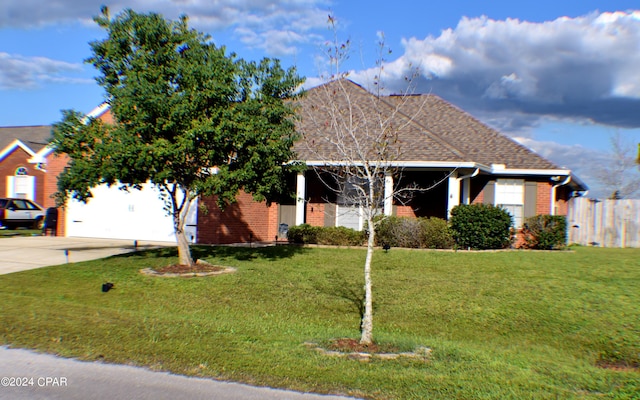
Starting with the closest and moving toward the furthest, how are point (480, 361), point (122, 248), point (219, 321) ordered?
point (480, 361), point (219, 321), point (122, 248)

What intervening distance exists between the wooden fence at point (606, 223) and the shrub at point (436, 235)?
747 centimetres

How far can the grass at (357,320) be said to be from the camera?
607cm

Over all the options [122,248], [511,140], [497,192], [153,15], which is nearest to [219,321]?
[153,15]

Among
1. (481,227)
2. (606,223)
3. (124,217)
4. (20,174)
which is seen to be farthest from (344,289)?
(20,174)

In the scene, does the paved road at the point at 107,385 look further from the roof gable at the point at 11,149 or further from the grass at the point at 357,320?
the roof gable at the point at 11,149

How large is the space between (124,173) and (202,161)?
174 centimetres

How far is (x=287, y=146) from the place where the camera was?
40.4ft

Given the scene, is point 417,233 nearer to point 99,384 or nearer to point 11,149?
point 99,384

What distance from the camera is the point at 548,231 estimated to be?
16016 millimetres

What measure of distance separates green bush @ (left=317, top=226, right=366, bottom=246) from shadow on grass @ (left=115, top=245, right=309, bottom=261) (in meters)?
0.86

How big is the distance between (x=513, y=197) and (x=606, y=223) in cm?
459

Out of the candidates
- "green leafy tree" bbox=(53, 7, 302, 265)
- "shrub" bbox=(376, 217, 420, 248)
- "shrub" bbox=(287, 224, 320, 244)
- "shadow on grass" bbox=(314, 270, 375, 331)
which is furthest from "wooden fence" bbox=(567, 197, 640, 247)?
"green leafy tree" bbox=(53, 7, 302, 265)

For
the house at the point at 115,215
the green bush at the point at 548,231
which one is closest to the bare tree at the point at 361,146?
the green bush at the point at 548,231

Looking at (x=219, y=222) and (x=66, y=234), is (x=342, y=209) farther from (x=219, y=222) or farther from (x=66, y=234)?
(x=66, y=234)
